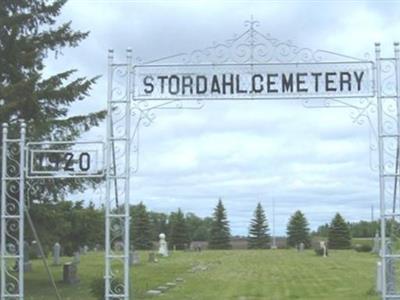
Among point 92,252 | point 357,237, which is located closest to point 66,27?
point 92,252

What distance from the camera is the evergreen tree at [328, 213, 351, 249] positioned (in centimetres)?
6106

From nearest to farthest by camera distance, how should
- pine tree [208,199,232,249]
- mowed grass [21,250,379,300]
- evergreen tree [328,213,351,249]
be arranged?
mowed grass [21,250,379,300] → evergreen tree [328,213,351,249] → pine tree [208,199,232,249]

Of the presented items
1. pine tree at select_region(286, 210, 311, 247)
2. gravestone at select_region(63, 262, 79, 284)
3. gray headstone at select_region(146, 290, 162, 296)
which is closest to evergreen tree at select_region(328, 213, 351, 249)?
pine tree at select_region(286, 210, 311, 247)

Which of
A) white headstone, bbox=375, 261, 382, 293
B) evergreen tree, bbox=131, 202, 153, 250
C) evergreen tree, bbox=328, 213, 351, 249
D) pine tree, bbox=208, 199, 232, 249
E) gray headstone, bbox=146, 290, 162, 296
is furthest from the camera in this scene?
pine tree, bbox=208, 199, 232, 249

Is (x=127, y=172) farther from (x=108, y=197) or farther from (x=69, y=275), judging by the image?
(x=69, y=275)

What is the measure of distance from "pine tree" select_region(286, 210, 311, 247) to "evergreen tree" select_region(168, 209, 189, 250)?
9357 millimetres

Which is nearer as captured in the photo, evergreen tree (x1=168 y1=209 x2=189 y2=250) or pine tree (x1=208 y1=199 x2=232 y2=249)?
evergreen tree (x1=168 y1=209 x2=189 y2=250)

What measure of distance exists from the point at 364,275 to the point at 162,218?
147ft

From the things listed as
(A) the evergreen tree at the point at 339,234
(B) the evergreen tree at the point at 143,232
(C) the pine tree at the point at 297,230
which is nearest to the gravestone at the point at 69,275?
(B) the evergreen tree at the point at 143,232

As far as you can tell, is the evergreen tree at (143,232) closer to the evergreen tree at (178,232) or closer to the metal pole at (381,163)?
the evergreen tree at (178,232)

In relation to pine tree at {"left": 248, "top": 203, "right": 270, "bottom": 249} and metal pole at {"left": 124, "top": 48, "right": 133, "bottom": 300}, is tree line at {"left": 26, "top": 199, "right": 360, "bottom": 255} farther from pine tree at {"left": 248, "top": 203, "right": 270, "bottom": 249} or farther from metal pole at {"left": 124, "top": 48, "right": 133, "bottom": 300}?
metal pole at {"left": 124, "top": 48, "right": 133, "bottom": 300}

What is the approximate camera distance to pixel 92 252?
50500mm

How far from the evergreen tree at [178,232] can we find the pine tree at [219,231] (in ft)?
8.02

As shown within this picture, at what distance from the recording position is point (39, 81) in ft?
68.8
